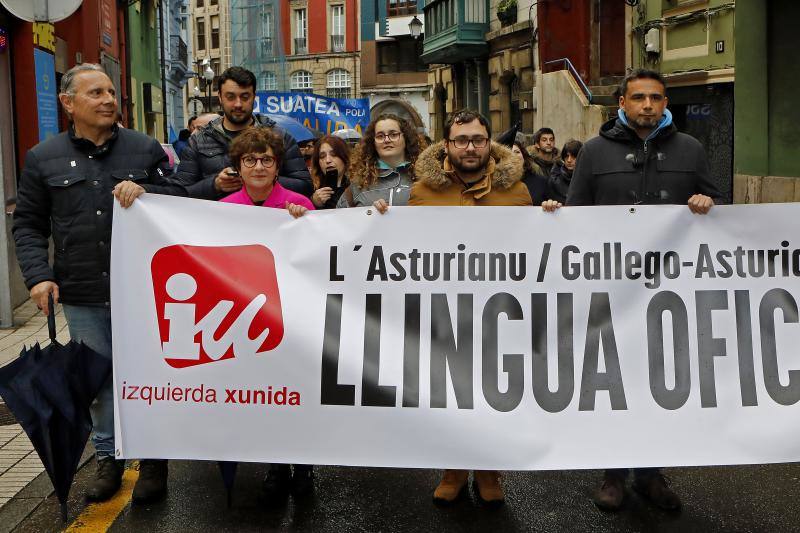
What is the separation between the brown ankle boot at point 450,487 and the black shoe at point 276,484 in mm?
714

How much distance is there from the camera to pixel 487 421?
14.7ft

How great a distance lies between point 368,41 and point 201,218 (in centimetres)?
5100

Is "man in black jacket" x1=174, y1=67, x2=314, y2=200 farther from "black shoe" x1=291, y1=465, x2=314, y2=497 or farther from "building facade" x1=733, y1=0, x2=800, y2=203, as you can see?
"building facade" x1=733, y1=0, x2=800, y2=203

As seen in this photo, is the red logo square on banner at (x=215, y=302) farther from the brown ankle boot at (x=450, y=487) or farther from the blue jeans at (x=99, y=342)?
the brown ankle boot at (x=450, y=487)

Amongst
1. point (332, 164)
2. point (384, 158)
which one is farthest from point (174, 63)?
point (384, 158)

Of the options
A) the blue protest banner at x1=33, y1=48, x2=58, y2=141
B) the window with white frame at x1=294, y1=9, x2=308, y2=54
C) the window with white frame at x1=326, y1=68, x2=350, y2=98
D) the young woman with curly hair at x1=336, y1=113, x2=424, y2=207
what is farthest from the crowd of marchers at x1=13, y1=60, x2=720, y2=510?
the window with white frame at x1=294, y1=9, x2=308, y2=54

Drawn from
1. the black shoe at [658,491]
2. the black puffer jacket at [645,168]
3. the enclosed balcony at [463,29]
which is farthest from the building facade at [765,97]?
the enclosed balcony at [463,29]

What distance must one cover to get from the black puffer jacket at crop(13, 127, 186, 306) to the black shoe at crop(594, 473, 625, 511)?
8.10 ft

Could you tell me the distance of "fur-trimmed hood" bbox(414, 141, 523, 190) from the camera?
5.08 meters

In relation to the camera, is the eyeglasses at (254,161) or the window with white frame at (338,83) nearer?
the eyeglasses at (254,161)

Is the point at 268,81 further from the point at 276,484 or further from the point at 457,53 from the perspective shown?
the point at 276,484

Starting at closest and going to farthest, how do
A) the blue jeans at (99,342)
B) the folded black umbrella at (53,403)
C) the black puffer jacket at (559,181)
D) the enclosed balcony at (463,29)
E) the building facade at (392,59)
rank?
the folded black umbrella at (53,403) < the blue jeans at (99,342) < the black puffer jacket at (559,181) < the enclosed balcony at (463,29) < the building facade at (392,59)

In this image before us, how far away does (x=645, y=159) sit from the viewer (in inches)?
203

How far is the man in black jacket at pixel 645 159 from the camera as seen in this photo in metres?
5.14
